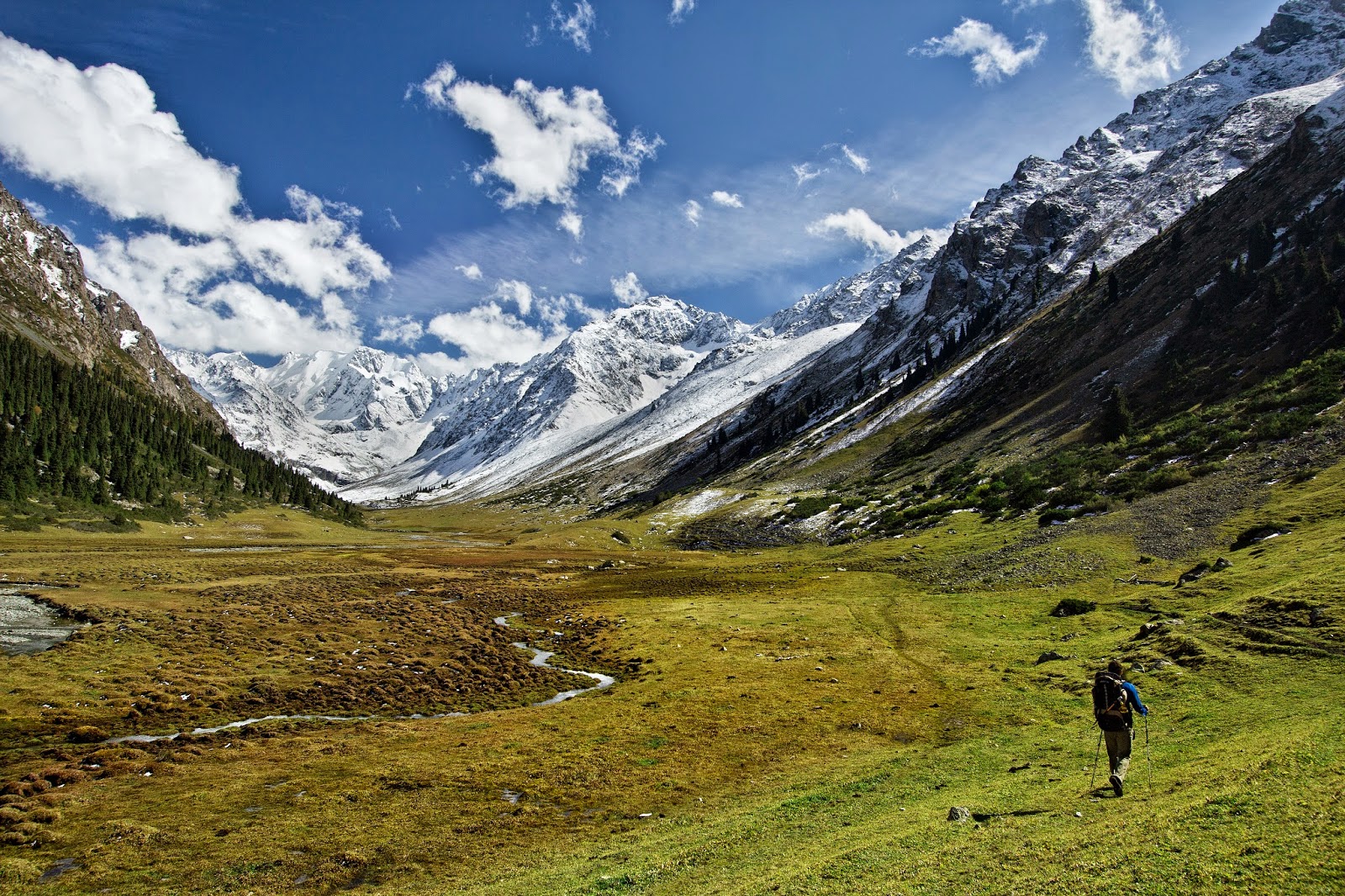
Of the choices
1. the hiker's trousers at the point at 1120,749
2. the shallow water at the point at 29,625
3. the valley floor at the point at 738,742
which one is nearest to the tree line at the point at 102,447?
the shallow water at the point at 29,625

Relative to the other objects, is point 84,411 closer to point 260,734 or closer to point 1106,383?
point 260,734

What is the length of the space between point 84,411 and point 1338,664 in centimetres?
20447

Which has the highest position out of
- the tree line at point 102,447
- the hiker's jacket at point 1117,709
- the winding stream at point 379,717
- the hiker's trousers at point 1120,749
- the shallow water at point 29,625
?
the tree line at point 102,447

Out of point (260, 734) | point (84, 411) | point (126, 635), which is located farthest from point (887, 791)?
point (84, 411)

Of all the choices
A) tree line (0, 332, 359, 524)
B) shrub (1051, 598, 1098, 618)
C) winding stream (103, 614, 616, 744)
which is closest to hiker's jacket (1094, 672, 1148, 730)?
shrub (1051, 598, 1098, 618)

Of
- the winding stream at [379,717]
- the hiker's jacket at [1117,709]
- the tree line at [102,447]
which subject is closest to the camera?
the hiker's jacket at [1117,709]

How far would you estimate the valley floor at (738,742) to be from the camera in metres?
13.4

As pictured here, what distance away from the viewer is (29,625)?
45000 millimetres

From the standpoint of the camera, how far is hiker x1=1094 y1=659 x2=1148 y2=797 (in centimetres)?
1589

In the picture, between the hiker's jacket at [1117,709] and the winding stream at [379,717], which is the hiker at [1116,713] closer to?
the hiker's jacket at [1117,709]

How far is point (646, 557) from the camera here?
112 m

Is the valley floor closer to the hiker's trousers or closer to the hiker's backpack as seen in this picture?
the hiker's trousers

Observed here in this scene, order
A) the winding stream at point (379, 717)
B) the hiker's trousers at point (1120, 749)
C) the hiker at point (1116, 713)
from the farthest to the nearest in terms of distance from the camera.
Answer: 1. the winding stream at point (379, 717)
2. the hiker at point (1116, 713)
3. the hiker's trousers at point (1120, 749)

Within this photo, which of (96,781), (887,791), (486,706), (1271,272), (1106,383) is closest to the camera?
(887,791)
